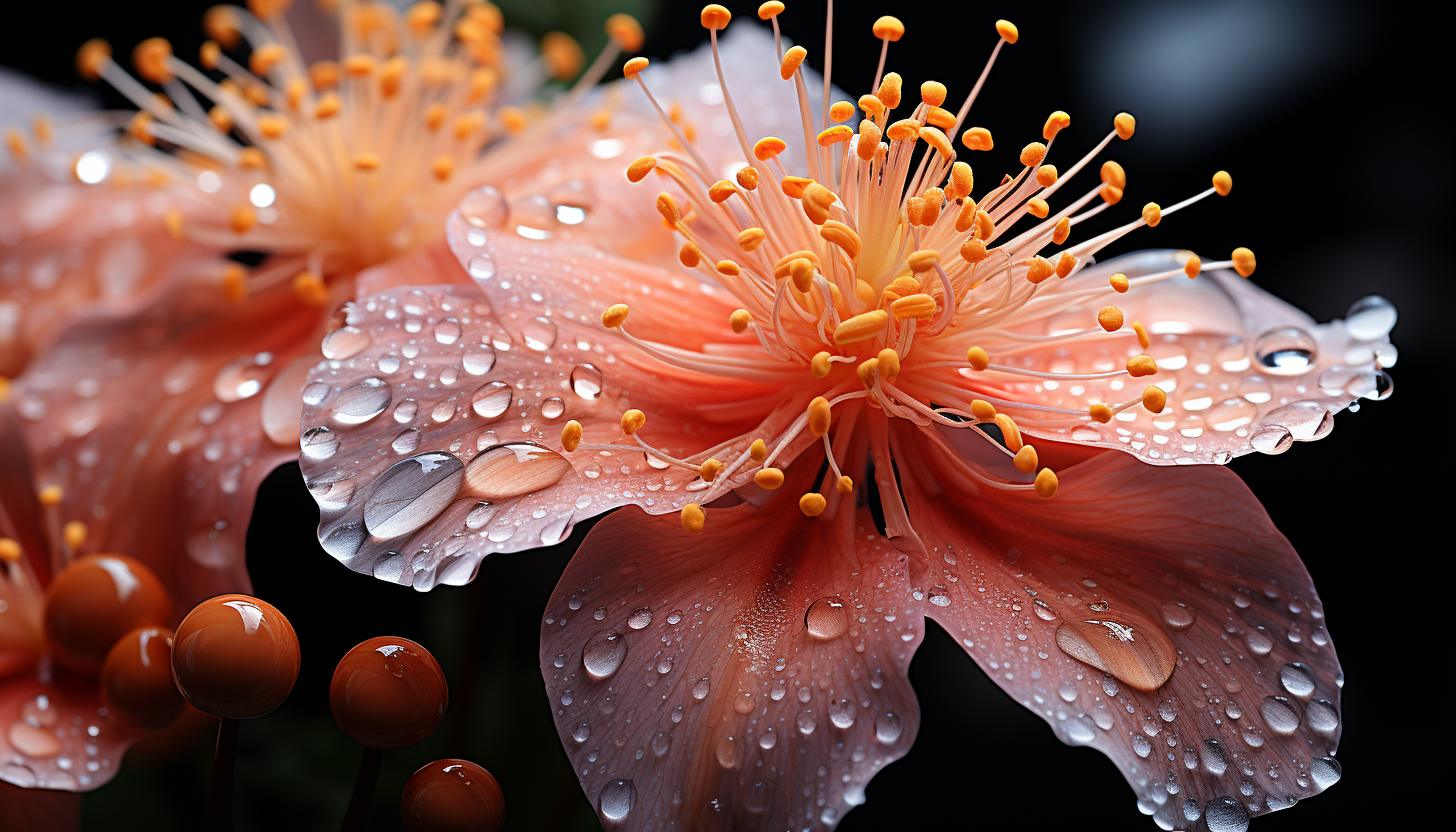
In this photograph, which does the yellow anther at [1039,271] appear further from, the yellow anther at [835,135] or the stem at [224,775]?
the stem at [224,775]

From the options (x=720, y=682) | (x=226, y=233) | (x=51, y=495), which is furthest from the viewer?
(x=226, y=233)

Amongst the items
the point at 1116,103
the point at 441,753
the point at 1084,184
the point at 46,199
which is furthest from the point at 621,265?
the point at 1084,184

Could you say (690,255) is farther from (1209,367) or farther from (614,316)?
(1209,367)

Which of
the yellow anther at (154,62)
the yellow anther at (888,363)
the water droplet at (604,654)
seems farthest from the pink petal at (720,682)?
the yellow anther at (154,62)

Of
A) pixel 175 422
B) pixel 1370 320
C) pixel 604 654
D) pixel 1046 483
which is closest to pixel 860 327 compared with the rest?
pixel 1046 483

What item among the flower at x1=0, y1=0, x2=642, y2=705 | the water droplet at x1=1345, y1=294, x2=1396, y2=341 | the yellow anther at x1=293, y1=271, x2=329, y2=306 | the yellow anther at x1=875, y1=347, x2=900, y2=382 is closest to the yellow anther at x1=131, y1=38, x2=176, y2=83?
the flower at x1=0, y1=0, x2=642, y2=705

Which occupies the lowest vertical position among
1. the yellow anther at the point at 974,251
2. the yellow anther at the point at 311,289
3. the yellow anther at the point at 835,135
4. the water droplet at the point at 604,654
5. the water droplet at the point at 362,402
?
the water droplet at the point at 604,654
